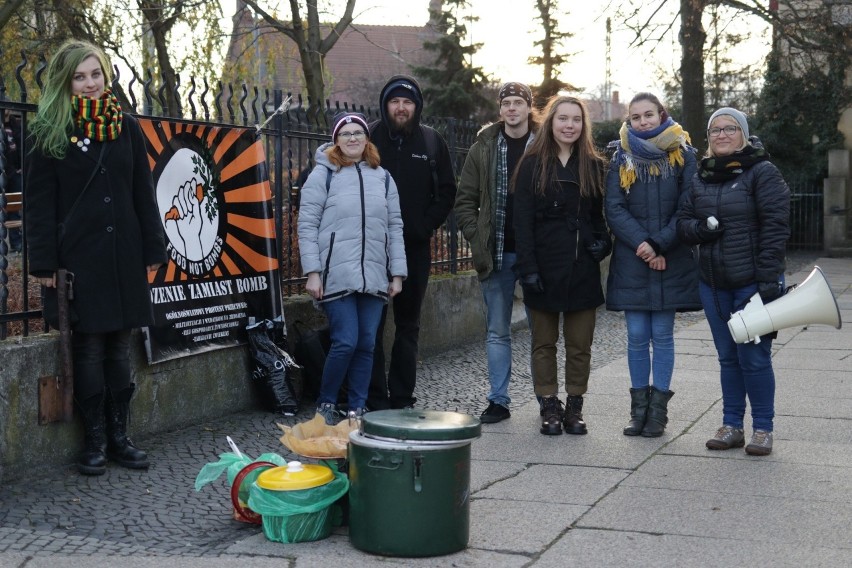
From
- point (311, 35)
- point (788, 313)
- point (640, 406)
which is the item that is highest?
point (311, 35)

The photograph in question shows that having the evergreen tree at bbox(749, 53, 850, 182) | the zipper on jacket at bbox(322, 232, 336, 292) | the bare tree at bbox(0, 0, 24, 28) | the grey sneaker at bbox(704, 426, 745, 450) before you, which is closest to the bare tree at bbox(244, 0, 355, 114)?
the bare tree at bbox(0, 0, 24, 28)

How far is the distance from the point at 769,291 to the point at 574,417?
143 cm

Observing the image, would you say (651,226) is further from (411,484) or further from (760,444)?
(411,484)

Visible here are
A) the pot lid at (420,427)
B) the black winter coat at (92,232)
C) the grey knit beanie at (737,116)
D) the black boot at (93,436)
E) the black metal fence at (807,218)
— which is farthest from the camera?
the black metal fence at (807,218)

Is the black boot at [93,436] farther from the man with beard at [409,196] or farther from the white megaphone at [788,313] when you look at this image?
the white megaphone at [788,313]

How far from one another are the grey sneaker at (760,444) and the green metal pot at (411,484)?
7.23 feet

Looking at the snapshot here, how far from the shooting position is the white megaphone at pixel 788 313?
5344 millimetres

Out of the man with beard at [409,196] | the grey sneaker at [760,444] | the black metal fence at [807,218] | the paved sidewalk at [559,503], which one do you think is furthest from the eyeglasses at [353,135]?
the black metal fence at [807,218]

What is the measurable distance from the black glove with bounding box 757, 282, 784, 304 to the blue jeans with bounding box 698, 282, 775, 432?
4.4 inches

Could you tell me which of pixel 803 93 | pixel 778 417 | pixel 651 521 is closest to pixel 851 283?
pixel 803 93

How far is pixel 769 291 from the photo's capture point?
214 inches

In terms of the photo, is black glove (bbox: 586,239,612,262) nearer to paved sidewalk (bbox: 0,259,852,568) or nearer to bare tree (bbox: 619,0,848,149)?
paved sidewalk (bbox: 0,259,852,568)

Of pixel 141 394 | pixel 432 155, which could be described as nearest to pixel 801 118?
pixel 432 155

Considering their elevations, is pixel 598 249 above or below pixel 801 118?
below
